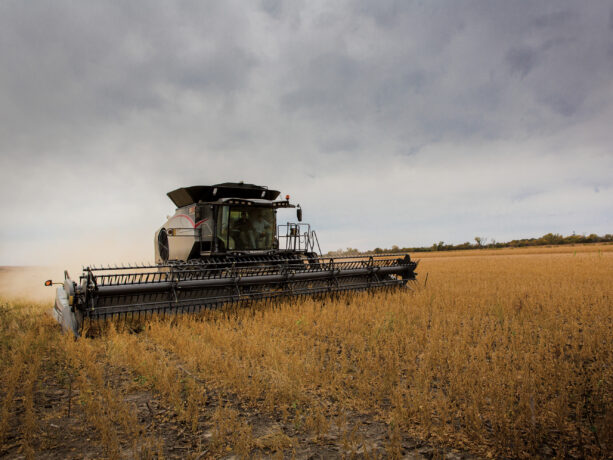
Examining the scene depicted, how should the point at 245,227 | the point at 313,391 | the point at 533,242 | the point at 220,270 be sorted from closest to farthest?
the point at 313,391, the point at 220,270, the point at 245,227, the point at 533,242

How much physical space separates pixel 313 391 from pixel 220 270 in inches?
144

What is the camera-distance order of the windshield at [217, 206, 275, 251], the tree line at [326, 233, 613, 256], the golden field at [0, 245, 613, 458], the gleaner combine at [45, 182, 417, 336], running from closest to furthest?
the golden field at [0, 245, 613, 458] < the gleaner combine at [45, 182, 417, 336] < the windshield at [217, 206, 275, 251] < the tree line at [326, 233, 613, 256]

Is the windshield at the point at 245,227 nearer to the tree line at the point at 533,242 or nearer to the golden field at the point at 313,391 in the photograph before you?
the golden field at the point at 313,391

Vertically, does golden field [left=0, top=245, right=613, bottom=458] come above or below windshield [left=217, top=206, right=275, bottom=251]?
below

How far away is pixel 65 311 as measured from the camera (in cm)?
512

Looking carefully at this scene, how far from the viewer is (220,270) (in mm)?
6332

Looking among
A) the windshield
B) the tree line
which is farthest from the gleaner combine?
the tree line

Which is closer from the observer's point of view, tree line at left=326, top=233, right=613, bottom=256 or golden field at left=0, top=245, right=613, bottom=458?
golden field at left=0, top=245, right=613, bottom=458

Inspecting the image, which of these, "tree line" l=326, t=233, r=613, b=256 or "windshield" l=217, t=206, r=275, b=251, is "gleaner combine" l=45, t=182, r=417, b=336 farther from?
"tree line" l=326, t=233, r=613, b=256

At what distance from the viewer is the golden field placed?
2281 millimetres

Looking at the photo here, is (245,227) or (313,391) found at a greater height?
(245,227)

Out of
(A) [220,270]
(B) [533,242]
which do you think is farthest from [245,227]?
(B) [533,242]

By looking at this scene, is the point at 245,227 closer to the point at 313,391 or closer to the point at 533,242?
the point at 313,391

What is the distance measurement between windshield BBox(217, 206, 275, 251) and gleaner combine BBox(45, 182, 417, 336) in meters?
0.02
